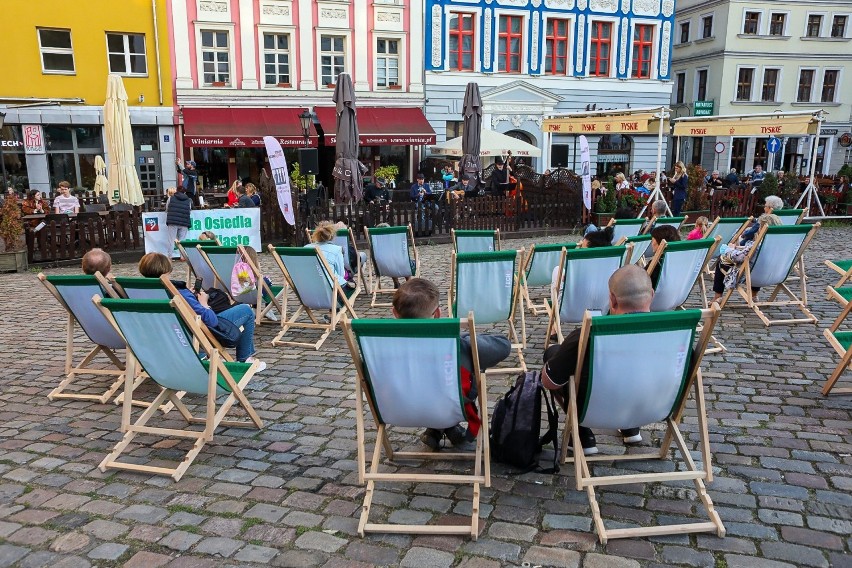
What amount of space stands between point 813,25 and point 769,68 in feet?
10.1

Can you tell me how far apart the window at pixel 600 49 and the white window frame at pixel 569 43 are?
38.4 inches

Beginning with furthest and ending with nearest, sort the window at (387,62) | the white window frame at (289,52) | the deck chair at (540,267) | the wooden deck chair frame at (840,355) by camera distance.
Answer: the window at (387,62) → the white window frame at (289,52) → the deck chair at (540,267) → the wooden deck chair frame at (840,355)

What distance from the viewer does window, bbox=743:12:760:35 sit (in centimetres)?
3187

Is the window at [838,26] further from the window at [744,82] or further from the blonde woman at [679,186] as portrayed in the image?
the blonde woman at [679,186]

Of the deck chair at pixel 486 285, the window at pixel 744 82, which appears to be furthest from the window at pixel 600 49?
the deck chair at pixel 486 285

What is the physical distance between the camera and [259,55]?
23891mm

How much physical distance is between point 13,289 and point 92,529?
7.83 metres

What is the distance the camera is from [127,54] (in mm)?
22359

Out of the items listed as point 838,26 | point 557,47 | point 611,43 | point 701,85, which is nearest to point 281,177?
point 557,47

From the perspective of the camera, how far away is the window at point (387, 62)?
83.9 ft

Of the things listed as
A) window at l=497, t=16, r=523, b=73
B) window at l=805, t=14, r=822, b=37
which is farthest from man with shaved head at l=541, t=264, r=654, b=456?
window at l=805, t=14, r=822, b=37

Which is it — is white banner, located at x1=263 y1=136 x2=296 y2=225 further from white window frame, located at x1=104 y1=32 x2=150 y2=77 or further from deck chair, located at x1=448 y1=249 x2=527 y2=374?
white window frame, located at x1=104 y1=32 x2=150 y2=77

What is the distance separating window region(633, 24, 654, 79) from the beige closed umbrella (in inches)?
885

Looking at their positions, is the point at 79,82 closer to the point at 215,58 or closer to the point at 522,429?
the point at 215,58
